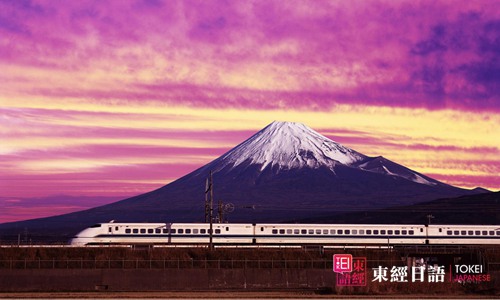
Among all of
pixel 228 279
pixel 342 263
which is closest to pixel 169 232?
pixel 228 279

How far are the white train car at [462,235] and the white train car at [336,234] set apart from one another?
4.76ft

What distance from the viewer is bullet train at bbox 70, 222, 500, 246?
9506 cm

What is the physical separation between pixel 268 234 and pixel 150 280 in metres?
39.6

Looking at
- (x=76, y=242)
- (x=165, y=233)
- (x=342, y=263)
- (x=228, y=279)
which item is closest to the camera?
(x=342, y=263)

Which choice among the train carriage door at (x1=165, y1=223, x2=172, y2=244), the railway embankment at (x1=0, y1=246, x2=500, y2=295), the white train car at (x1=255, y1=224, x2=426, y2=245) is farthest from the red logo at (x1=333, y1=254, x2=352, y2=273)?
the train carriage door at (x1=165, y1=223, x2=172, y2=244)

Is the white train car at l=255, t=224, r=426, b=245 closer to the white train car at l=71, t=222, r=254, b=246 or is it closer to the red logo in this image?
the white train car at l=71, t=222, r=254, b=246

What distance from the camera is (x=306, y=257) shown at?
72.8m

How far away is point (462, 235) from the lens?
10231 cm

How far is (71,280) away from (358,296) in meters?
20.8

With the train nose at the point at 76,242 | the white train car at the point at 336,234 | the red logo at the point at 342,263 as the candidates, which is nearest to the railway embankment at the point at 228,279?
the red logo at the point at 342,263

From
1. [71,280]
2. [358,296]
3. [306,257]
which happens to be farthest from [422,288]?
[71,280]

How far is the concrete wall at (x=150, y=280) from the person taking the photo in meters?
58.2

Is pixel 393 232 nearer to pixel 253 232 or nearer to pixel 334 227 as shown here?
pixel 334 227

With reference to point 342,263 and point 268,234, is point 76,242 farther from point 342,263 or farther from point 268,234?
point 342,263
